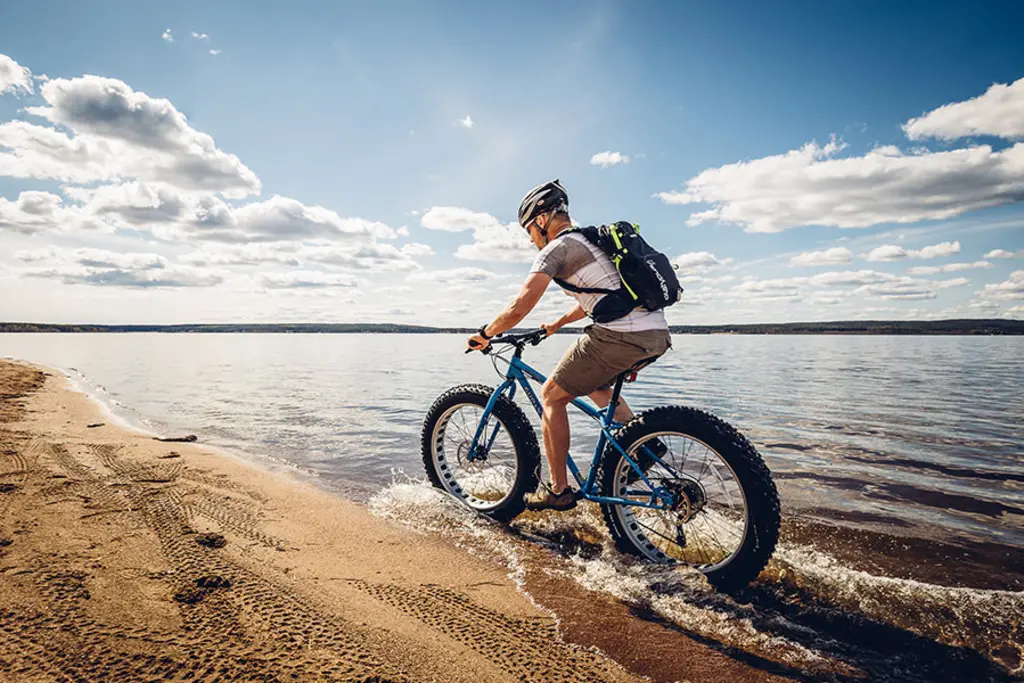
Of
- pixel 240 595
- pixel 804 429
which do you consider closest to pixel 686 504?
pixel 240 595

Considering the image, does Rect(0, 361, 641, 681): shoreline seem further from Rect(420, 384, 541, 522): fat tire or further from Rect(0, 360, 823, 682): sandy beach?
Rect(420, 384, 541, 522): fat tire

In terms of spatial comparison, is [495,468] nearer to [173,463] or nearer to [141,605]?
[141,605]

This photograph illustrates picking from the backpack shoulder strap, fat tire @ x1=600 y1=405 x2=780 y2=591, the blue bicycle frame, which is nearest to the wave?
fat tire @ x1=600 y1=405 x2=780 y2=591

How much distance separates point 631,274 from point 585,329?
2.04 feet

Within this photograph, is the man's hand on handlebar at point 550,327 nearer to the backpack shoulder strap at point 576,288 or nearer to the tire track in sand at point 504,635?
the backpack shoulder strap at point 576,288

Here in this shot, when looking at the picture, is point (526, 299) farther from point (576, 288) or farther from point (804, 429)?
point (804, 429)

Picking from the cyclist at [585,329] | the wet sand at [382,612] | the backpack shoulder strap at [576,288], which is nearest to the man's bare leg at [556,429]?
the cyclist at [585,329]

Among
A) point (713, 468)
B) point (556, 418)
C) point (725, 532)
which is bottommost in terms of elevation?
point (725, 532)

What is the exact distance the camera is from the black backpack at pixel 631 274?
12.4ft

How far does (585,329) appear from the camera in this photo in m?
4.13

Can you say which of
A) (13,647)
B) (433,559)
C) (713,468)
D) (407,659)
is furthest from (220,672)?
(713,468)

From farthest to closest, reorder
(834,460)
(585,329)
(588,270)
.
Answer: (834,460), (585,329), (588,270)

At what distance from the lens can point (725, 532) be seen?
4016 millimetres

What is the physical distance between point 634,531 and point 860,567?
1.87m
